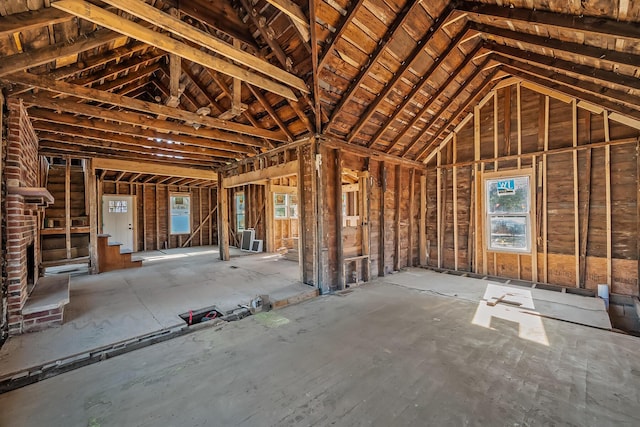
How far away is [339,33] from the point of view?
3.55 meters

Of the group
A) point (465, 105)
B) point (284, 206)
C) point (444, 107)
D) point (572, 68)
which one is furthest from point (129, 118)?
point (572, 68)

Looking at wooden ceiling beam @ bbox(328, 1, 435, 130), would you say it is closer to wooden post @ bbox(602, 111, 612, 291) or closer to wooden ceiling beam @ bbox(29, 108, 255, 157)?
wooden ceiling beam @ bbox(29, 108, 255, 157)

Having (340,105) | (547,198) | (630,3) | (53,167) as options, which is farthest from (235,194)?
(630,3)

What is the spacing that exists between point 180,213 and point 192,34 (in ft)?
33.1

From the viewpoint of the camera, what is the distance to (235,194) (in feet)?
38.1

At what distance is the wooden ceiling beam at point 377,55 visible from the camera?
12.0 ft

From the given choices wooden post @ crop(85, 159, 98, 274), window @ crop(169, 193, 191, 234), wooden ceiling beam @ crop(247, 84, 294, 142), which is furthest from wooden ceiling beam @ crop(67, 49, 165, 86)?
window @ crop(169, 193, 191, 234)

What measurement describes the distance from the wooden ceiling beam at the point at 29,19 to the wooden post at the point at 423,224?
6.94 m

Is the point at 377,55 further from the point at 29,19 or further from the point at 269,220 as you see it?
the point at 269,220

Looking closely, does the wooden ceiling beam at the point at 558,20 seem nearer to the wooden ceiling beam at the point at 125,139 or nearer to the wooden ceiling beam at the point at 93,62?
the wooden ceiling beam at the point at 93,62

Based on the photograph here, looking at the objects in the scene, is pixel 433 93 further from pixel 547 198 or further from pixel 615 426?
pixel 615 426

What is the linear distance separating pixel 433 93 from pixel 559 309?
14.0ft

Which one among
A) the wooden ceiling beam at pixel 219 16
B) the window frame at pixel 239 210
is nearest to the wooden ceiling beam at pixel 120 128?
the wooden ceiling beam at pixel 219 16

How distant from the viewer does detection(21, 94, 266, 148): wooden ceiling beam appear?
370 cm
